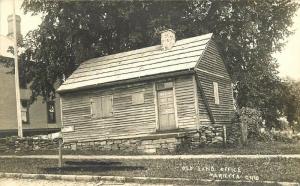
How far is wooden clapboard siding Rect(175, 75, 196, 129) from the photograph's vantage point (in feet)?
62.0

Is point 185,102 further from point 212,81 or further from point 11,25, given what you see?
point 11,25

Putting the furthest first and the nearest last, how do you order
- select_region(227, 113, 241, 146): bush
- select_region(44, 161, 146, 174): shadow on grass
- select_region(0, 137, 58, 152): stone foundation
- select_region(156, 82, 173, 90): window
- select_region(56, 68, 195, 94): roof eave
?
select_region(0, 137, 58, 152): stone foundation < select_region(156, 82, 173, 90): window < select_region(227, 113, 241, 146): bush < select_region(56, 68, 195, 94): roof eave < select_region(44, 161, 146, 174): shadow on grass

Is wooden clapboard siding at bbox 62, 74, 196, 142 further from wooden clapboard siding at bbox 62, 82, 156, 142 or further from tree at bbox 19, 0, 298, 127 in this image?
tree at bbox 19, 0, 298, 127

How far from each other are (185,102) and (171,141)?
6.72ft

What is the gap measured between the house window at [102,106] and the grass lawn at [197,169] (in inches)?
293

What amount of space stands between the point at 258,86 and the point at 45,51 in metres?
15.0

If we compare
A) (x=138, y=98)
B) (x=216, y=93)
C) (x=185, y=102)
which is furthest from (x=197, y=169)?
(x=216, y=93)

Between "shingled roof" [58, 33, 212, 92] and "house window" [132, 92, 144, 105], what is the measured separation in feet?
2.83

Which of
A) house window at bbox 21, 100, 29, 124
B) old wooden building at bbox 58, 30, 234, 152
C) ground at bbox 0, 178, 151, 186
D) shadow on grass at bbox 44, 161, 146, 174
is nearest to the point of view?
ground at bbox 0, 178, 151, 186

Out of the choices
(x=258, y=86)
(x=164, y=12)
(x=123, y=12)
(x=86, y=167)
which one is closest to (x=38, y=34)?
(x=123, y=12)

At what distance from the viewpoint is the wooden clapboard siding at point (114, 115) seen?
65.7ft

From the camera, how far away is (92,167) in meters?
12.4

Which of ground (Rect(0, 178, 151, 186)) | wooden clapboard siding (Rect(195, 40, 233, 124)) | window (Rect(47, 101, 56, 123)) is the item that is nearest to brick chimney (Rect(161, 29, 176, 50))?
wooden clapboard siding (Rect(195, 40, 233, 124))

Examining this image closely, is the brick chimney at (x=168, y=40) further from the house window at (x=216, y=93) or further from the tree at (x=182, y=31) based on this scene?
the tree at (x=182, y=31)
